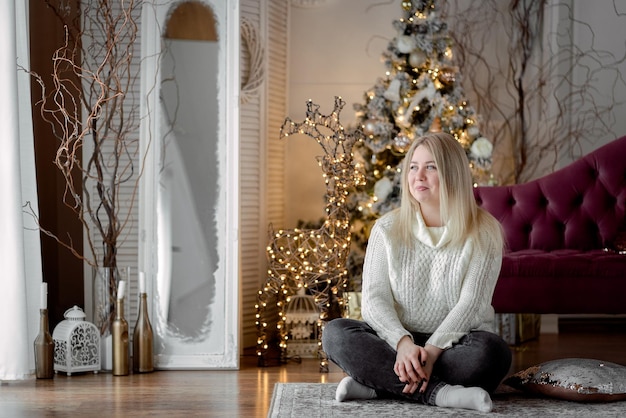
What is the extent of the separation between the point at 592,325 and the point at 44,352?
128 inches

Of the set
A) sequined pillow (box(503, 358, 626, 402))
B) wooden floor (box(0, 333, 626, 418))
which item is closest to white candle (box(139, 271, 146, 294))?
wooden floor (box(0, 333, 626, 418))

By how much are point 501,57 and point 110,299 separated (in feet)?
9.12

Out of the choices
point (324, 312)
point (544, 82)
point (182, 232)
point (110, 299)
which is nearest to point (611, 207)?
point (544, 82)

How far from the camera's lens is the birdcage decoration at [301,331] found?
4609mm

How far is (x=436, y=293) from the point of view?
3.34 metres

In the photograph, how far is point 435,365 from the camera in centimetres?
323

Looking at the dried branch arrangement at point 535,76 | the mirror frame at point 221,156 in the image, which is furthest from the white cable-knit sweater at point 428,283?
the dried branch arrangement at point 535,76

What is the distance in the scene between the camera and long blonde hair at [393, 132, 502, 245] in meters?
3.35

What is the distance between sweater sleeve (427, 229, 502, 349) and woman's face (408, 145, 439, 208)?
0.74ft

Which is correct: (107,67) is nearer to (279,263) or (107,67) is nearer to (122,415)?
(279,263)

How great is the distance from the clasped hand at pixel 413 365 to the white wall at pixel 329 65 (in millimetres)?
2540

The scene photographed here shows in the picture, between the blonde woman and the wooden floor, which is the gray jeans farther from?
the wooden floor

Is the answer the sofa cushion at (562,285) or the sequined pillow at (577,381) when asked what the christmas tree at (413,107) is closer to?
the sofa cushion at (562,285)

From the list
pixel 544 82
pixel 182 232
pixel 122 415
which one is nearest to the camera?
pixel 122 415
